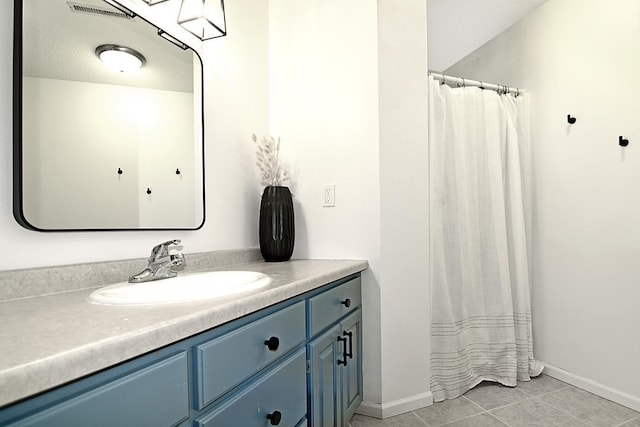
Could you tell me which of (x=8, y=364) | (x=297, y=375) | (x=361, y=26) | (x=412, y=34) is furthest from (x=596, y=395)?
(x=8, y=364)

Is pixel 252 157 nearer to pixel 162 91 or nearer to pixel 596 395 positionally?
pixel 162 91

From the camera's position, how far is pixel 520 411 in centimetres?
188

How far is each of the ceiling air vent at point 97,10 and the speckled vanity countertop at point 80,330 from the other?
834mm

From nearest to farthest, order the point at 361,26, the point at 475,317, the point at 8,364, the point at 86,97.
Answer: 1. the point at 8,364
2. the point at 86,97
3. the point at 361,26
4. the point at 475,317

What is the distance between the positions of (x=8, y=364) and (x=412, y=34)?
209 cm

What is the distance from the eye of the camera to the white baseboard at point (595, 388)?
6.13ft

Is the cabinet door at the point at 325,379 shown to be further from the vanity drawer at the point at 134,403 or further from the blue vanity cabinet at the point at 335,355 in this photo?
the vanity drawer at the point at 134,403

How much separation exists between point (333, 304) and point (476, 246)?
1.16 meters

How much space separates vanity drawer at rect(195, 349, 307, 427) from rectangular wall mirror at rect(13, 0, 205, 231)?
67cm

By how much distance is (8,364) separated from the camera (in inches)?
17.8

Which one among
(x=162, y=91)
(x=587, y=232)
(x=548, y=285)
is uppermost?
(x=162, y=91)

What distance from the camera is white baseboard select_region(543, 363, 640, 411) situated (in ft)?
6.13

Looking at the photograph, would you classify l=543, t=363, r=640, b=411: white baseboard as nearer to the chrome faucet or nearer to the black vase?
the black vase

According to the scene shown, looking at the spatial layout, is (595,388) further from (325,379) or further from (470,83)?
(470,83)
